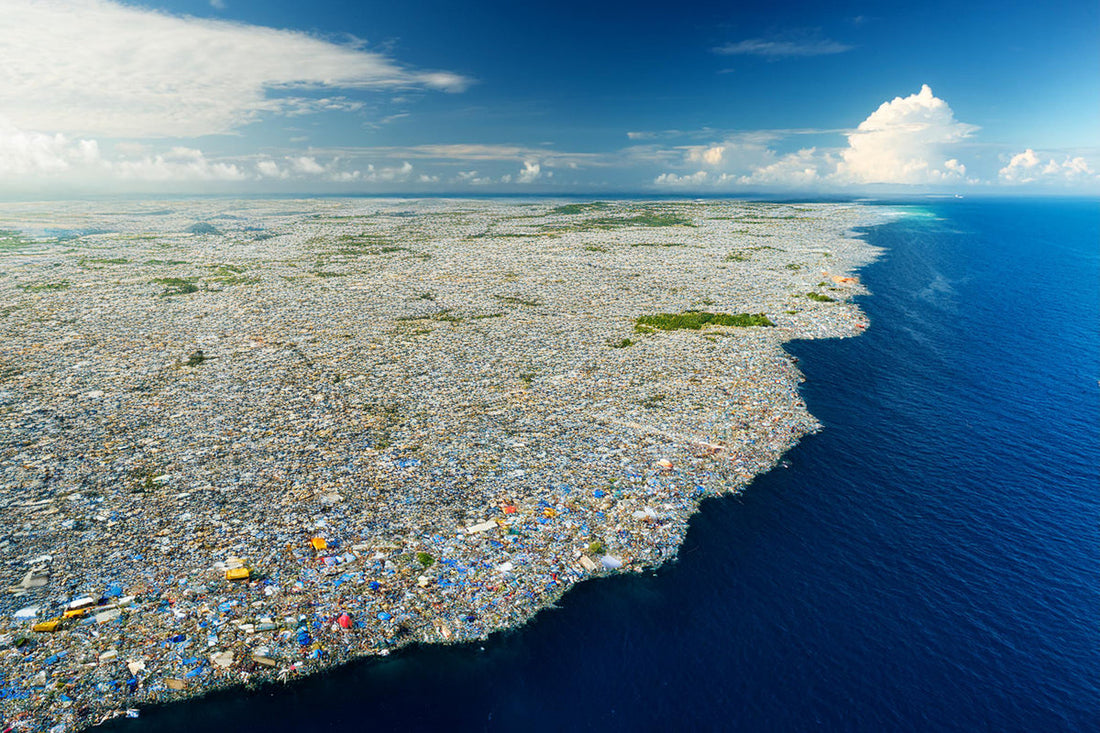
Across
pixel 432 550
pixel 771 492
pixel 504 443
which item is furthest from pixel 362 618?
pixel 771 492

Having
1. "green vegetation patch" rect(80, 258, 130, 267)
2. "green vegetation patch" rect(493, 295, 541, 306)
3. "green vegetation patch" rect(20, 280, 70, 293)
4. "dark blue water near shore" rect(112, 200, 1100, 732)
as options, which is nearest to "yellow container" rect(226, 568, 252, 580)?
"dark blue water near shore" rect(112, 200, 1100, 732)

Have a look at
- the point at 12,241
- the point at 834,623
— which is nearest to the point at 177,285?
the point at 834,623

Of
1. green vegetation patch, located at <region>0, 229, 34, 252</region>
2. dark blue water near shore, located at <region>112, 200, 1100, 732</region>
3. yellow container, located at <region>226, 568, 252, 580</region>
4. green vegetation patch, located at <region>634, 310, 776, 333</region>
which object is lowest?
dark blue water near shore, located at <region>112, 200, 1100, 732</region>

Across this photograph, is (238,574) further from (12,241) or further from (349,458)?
(12,241)

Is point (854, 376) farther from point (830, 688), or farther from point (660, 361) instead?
point (830, 688)

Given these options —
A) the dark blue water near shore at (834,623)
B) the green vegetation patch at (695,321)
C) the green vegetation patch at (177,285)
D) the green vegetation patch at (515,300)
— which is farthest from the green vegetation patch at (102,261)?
the dark blue water near shore at (834,623)

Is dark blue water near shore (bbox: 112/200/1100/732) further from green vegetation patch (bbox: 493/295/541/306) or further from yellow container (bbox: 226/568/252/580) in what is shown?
green vegetation patch (bbox: 493/295/541/306)
